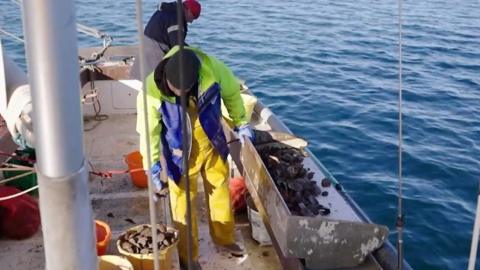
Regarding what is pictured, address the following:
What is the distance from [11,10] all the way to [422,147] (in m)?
14.5

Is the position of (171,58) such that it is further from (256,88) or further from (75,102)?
(256,88)

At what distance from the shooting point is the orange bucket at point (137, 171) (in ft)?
17.8

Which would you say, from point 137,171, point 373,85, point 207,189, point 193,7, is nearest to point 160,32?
point 193,7

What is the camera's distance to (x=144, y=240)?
392cm

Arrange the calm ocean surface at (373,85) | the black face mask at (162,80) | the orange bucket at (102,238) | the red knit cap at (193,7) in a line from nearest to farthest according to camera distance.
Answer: the black face mask at (162,80) → the orange bucket at (102,238) → the red knit cap at (193,7) → the calm ocean surface at (373,85)

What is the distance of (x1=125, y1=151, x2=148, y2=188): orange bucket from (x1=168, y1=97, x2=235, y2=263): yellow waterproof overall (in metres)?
1.20

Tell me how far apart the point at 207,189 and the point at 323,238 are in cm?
106

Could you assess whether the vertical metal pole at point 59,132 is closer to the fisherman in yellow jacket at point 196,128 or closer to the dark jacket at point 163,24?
the fisherman in yellow jacket at point 196,128

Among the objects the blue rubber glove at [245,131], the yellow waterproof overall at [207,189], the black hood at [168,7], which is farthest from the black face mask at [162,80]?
the black hood at [168,7]

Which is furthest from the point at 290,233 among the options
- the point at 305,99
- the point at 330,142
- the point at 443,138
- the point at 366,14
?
the point at 366,14

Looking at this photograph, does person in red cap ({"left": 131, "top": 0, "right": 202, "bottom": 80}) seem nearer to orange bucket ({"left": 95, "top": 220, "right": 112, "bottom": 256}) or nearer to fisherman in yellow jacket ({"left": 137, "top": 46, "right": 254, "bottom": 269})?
fisherman in yellow jacket ({"left": 137, "top": 46, "right": 254, "bottom": 269})

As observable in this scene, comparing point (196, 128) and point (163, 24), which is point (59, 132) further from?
point (163, 24)

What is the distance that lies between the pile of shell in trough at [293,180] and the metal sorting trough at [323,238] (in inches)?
7.9

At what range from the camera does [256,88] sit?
11.6 meters
